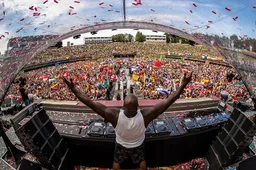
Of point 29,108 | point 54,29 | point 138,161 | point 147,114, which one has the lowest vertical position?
point 138,161

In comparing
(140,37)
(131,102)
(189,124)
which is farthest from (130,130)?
(140,37)

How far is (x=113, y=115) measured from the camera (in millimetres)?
1937

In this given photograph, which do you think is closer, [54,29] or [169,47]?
[54,29]

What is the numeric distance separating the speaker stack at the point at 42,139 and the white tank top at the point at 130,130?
57.8 inches

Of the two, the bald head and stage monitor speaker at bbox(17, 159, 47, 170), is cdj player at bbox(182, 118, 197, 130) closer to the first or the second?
the bald head

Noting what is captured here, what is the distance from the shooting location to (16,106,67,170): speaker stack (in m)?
2.71

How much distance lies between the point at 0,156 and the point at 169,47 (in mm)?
34739

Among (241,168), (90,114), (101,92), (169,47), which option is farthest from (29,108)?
(169,47)

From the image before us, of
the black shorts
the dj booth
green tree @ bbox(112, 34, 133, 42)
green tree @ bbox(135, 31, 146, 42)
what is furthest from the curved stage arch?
green tree @ bbox(112, 34, 133, 42)

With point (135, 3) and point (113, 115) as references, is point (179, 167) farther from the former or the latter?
point (135, 3)

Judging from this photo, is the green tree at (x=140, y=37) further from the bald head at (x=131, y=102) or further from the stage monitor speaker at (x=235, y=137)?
the bald head at (x=131, y=102)

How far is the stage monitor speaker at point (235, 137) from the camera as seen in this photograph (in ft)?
9.12

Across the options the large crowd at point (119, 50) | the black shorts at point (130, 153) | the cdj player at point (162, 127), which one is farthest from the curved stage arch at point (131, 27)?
the large crowd at point (119, 50)

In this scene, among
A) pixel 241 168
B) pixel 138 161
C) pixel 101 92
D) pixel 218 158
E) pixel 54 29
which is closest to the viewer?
pixel 138 161
